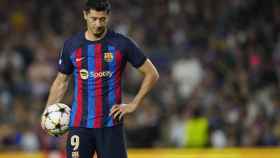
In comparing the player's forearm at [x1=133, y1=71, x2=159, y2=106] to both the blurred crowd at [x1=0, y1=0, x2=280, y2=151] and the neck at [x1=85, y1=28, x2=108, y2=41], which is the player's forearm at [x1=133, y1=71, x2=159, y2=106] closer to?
the neck at [x1=85, y1=28, x2=108, y2=41]

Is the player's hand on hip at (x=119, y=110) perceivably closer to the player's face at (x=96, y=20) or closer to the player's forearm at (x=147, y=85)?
the player's forearm at (x=147, y=85)

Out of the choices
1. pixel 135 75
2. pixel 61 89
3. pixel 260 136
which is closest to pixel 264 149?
pixel 260 136

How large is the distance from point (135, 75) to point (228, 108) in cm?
173

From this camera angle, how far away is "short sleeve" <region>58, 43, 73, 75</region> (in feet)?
24.7

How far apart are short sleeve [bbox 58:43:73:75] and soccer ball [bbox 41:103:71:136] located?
0.32m

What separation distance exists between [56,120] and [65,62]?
0.49 metres

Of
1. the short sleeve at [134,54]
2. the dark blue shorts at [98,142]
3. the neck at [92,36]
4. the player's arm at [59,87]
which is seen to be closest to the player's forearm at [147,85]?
the short sleeve at [134,54]

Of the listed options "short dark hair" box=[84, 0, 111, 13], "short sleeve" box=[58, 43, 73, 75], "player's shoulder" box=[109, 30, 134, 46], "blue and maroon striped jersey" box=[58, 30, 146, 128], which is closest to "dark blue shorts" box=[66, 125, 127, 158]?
"blue and maroon striped jersey" box=[58, 30, 146, 128]

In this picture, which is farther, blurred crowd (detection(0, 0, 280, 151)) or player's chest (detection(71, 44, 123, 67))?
blurred crowd (detection(0, 0, 280, 151))

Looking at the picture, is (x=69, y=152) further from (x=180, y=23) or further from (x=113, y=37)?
(x=180, y=23)

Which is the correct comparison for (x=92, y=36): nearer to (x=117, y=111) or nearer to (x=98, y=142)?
(x=117, y=111)

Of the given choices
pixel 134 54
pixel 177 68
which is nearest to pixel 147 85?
pixel 134 54

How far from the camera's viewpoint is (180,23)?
1579 cm

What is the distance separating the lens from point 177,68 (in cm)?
1474
